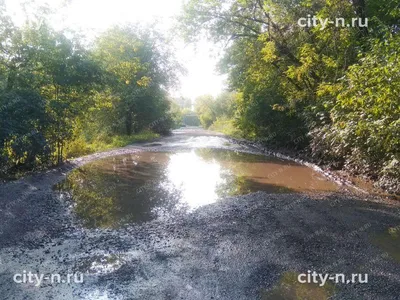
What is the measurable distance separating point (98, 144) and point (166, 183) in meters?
12.9

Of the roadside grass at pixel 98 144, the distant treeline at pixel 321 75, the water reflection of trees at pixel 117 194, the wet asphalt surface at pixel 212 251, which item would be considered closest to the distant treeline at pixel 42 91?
the roadside grass at pixel 98 144

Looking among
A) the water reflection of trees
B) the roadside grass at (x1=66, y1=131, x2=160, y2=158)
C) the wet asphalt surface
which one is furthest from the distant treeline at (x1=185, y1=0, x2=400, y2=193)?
the roadside grass at (x1=66, y1=131, x2=160, y2=158)

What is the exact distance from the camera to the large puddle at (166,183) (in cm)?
750

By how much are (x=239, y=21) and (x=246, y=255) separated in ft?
55.5

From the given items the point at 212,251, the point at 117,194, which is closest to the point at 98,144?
the point at 117,194

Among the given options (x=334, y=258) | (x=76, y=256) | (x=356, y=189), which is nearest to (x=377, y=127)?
(x=356, y=189)

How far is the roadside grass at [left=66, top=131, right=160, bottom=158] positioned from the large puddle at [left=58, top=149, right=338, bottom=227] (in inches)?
78.8

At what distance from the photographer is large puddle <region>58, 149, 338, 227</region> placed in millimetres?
7500

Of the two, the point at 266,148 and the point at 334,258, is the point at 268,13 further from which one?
the point at 334,258

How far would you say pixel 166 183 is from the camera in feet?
34.7

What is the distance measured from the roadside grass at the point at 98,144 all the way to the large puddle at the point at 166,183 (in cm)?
200

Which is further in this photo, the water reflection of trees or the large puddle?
the large puddle

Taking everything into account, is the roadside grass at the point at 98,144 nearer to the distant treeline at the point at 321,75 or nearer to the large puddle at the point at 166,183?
the large puddle at the point at 166,183

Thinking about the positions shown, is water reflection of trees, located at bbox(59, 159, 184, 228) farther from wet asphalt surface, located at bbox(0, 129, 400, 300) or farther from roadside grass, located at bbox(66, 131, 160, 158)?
roadside grass, located at bbox(66, 131, 160, 158)
